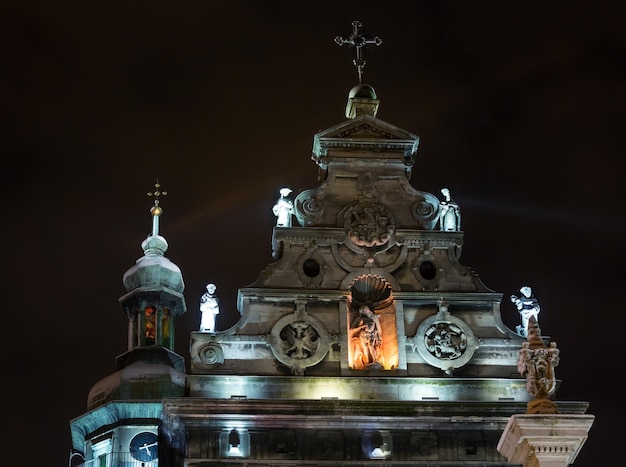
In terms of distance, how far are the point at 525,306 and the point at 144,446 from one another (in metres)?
8.89

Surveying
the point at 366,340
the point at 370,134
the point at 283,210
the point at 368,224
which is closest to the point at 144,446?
the point at 366,340

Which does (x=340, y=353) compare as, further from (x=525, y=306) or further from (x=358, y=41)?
(x=358, y=41)

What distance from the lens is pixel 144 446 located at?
30219 millimetres

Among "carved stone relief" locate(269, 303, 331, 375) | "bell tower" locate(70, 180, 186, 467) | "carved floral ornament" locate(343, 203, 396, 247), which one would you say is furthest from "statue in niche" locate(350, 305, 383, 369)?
"bell tower" locate(70, 180, 186, 467)

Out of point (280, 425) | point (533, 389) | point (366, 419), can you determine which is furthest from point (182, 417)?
point (533, 389)

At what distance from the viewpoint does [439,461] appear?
1067 inches

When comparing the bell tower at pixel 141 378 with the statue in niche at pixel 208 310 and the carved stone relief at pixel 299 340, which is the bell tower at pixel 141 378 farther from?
the carved stone relief at pixel 299 340

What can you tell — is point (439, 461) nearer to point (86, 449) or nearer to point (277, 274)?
point (277, 274)

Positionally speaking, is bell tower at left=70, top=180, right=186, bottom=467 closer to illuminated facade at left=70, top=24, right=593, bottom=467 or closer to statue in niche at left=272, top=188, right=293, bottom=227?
illuminated facade at left=70, top=24, right=593, bottom=467

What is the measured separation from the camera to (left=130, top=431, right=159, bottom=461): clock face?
30.0 meters

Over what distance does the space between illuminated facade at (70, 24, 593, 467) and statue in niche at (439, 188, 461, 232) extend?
0.09 meters

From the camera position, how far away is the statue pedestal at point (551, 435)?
717 inches

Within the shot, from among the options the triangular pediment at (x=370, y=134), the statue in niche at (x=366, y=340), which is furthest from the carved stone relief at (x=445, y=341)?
the triangular pediment at (x=370, y=134)

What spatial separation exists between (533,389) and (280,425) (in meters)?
9.14
